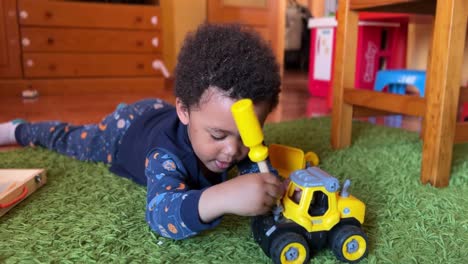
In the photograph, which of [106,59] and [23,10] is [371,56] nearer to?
[106,59]

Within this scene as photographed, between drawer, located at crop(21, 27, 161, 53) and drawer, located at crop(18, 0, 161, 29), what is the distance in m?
0.04

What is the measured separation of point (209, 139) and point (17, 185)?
446mm

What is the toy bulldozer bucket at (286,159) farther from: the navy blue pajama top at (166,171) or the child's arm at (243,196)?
the child's arm at (243,196)

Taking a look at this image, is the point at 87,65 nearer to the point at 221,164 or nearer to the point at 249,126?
the point at 221,164

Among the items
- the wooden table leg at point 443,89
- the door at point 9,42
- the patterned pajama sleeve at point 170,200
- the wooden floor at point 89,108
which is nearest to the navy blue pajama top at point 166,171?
the patterned pajama sleeve at point 170,200

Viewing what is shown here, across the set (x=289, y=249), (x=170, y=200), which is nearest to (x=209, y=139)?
→ (x=170, y=200)

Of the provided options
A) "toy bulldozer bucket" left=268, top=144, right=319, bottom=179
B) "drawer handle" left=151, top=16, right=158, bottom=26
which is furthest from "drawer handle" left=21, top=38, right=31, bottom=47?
"toy bulldozer bucket" left=268, top=144, right=319, bottom=179

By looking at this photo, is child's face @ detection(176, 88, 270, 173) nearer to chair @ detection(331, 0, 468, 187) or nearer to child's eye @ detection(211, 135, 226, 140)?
child's eye @ detection(211, 135, 226, 140)

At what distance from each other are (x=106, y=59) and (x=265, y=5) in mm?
1454

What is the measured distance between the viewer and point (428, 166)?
99cm

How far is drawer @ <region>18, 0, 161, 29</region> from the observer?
2.49 metres

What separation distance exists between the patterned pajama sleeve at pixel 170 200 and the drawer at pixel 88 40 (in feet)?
7.00

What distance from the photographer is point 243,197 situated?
0.58 meters

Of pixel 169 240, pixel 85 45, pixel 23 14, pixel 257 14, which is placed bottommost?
pixel 169 240
